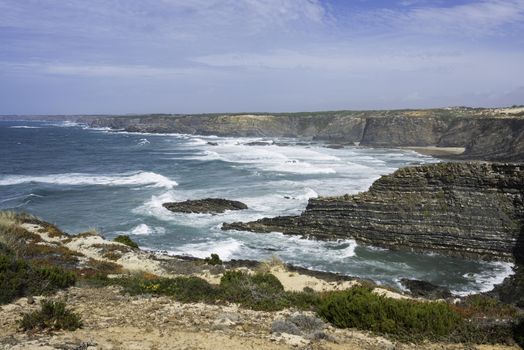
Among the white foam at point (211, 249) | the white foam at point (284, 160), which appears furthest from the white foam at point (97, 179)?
the white foam at point (211, 249)

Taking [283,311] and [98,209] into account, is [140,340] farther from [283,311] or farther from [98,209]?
[98,209]

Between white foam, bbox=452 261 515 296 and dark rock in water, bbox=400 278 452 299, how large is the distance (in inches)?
33.6

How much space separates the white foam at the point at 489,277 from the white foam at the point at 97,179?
2875 cm

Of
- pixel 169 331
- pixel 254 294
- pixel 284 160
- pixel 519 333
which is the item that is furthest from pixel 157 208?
pixel 284 160

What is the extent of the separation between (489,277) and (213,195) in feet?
76.3

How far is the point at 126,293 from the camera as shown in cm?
1203

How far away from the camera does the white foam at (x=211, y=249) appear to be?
78.6ft

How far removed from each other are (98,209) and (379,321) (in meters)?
28.6

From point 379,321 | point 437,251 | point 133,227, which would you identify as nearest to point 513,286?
point 437,251

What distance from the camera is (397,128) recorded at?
92.2 m

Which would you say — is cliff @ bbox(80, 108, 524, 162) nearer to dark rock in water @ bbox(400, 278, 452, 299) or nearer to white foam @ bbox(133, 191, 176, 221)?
white foam @ bbox(133, 191, 176, 221)

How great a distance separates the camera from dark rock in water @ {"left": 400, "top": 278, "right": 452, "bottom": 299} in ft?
59.1

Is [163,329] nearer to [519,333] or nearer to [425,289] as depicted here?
[519,333]

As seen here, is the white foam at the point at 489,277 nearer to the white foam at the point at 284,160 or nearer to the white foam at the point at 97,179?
the white foam at the point at 97,179
